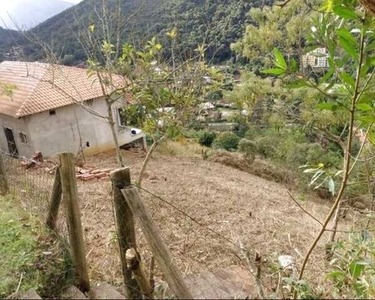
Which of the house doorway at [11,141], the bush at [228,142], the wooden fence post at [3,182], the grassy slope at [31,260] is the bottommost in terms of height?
the bush at [228,142]

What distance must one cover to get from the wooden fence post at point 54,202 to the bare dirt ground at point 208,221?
506mm

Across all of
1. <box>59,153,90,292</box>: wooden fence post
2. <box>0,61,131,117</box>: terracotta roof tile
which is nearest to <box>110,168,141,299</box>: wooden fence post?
<box>59,153,90,292</box>: wooden fence post

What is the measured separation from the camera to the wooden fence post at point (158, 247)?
5.62ft

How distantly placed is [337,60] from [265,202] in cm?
682

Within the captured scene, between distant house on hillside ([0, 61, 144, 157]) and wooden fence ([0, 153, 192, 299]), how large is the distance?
28.3 feet

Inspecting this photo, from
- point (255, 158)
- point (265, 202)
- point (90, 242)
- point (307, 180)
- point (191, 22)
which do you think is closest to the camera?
point (90, 242)

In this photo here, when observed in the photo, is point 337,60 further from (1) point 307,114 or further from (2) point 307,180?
(2) point 307,180

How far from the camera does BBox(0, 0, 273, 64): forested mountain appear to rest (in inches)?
302

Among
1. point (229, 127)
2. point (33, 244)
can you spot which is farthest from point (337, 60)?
point (229, 127)

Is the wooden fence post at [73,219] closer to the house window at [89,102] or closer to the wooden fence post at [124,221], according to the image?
the wooden fence post at [124,221]

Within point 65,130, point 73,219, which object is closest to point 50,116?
point 65,130

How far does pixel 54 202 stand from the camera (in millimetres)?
2656

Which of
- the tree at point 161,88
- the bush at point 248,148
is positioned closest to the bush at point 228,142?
the bush at point 248,148

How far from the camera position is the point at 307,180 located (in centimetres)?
1067
